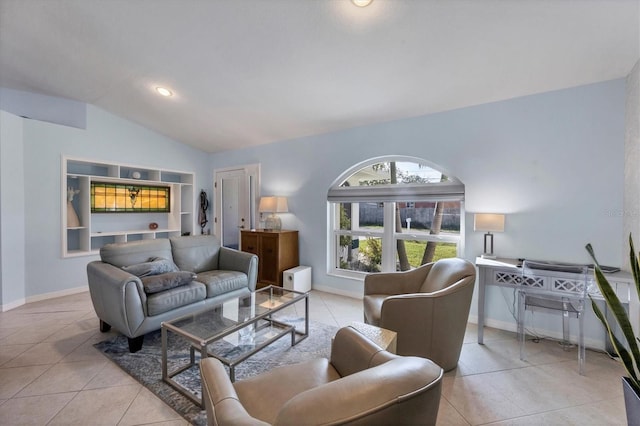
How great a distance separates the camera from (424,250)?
3568 millimetres

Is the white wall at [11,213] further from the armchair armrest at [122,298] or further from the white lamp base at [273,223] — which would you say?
the white lamp base at [273,223]

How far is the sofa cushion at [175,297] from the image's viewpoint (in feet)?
7.97

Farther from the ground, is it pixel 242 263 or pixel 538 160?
pixel 538 160

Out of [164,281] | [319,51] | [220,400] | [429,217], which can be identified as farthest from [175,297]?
[429,217]

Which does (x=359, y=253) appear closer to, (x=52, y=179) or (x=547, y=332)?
(x=547, y=332)

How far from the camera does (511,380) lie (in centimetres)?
206

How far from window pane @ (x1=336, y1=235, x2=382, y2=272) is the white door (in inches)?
69.4

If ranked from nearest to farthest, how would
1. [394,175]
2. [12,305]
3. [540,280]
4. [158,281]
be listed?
1. [540,280]
2. [158,281]
3. [12,305]
4. [394,175]

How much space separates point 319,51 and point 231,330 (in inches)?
94.9

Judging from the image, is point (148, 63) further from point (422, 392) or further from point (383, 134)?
point (422, 392)

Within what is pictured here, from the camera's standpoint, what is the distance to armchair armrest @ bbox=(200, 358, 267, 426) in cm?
88

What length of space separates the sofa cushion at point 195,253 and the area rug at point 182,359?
836mm

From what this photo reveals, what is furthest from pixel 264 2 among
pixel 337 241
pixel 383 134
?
pixel 337 241

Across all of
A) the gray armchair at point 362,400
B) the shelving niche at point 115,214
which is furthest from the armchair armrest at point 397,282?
the shelving niche at point 115,214
